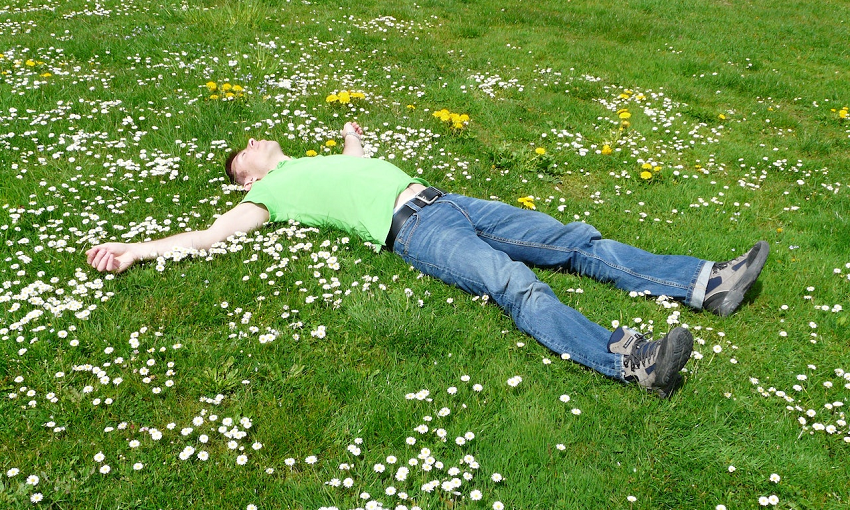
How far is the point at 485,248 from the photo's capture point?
4.33 m

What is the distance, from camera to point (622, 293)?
455cm

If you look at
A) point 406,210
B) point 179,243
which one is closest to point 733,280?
point 406,210

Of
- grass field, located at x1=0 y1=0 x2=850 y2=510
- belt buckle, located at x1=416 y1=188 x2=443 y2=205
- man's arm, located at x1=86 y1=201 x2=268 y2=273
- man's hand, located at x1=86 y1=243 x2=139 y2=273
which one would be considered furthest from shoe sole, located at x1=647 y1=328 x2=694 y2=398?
man's hand, located at x1=86 y1=243 x2=139 y2=273

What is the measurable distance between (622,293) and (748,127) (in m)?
4.83

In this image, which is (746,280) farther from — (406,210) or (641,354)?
(406,210)

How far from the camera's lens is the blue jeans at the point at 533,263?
388 cm

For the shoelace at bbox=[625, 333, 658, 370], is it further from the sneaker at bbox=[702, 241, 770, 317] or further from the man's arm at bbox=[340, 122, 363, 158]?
the man's arm at bbox=[340, 122, 363, 158]

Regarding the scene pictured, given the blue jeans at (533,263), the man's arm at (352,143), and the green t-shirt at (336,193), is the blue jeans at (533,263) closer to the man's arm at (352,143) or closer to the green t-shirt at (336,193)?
the green t-shirt at (336,193)

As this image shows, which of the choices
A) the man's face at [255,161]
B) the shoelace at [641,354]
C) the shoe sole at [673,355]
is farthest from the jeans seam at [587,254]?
the man's face at [255,161]

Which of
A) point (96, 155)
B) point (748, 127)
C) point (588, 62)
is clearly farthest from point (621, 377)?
point (588, 62)

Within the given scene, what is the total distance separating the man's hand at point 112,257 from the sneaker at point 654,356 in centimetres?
333

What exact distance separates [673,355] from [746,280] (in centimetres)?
130

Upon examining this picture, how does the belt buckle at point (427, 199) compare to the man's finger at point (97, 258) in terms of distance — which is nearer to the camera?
the man's finger at point (97, 258)

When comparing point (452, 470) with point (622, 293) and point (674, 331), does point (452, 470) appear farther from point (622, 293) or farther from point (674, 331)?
A: point (622, 293)
